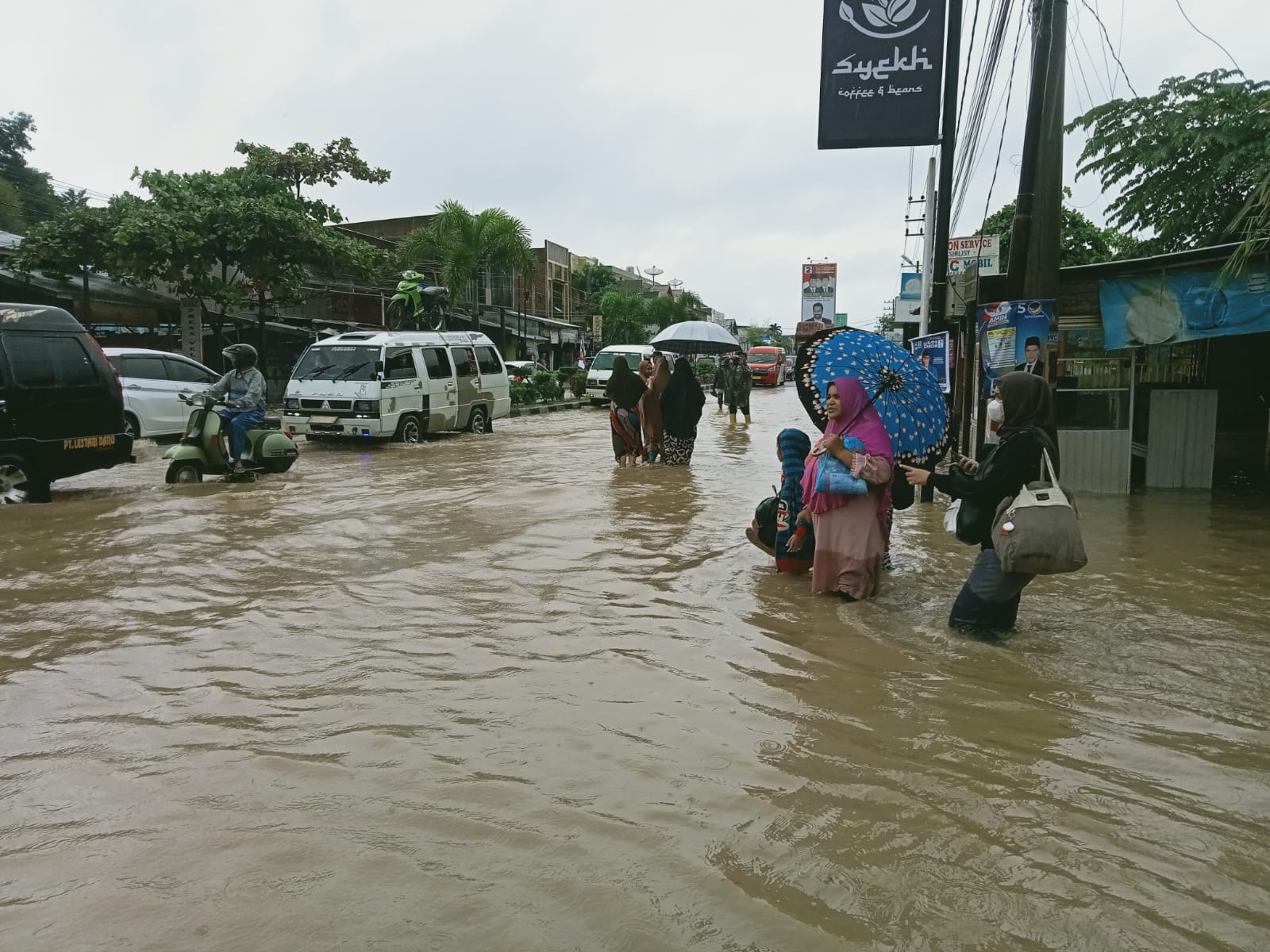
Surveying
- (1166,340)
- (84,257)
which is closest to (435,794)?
(1166,340)

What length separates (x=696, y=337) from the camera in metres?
22.2

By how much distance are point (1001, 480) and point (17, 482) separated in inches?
344

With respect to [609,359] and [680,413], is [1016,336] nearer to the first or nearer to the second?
[680,413]

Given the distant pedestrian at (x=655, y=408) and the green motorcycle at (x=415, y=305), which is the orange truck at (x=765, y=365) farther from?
the distant pedestrian at (x=655, y=408)

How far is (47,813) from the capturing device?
3221mm

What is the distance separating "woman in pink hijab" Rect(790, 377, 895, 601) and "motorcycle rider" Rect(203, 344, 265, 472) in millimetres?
6957

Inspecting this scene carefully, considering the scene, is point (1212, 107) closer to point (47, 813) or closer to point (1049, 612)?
point (1049, 612)

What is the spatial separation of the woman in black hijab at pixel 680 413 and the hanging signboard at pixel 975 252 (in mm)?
4300

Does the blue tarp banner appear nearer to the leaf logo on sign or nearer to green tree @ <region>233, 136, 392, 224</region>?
the leaf logo on sign

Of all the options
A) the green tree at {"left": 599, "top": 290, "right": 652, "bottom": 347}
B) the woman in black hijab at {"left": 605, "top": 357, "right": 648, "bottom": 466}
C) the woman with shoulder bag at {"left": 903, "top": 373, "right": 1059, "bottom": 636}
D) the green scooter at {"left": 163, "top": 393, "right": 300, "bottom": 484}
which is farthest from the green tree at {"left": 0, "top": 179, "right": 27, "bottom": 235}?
the woman with shoulder bag at {"left": 903, "top": 373, "right": 1059, "bottom": 636}

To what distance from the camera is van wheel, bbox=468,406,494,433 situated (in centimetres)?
1831

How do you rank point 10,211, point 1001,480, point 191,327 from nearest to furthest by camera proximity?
point 1001,480 < point 191,327 < point 10,211

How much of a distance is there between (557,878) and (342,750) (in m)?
1.27

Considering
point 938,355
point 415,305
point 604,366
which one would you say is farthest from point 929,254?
point 604,366
